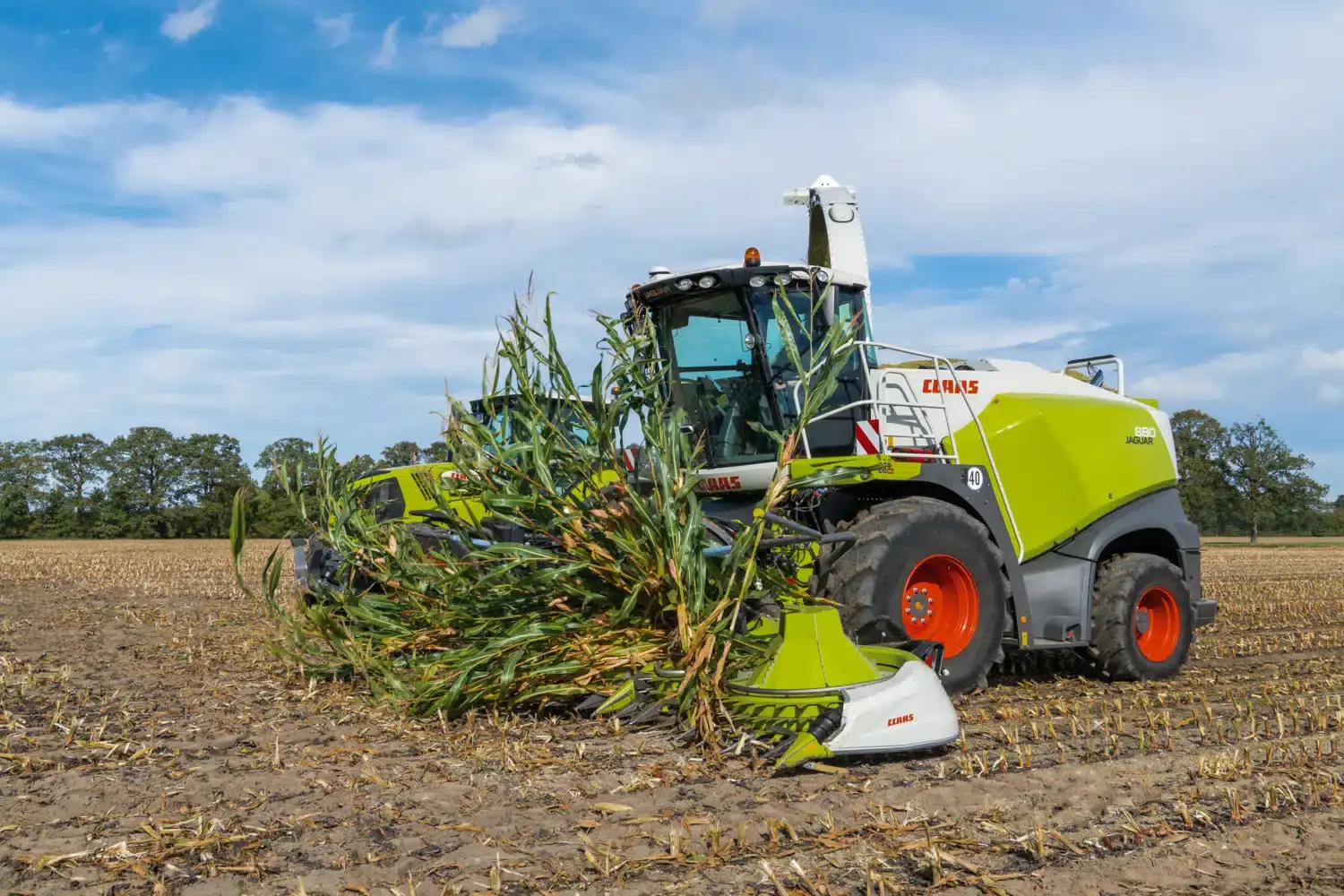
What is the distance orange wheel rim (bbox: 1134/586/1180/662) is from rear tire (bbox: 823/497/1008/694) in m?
1.94

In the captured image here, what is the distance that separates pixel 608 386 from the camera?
16.8 feet

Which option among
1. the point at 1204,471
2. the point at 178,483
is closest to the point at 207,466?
the point at 178,483

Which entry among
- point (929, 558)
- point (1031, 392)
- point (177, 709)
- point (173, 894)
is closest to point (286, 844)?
point (173, 894)

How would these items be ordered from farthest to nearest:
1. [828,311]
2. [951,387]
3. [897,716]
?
[951,387] < [828,311] < [897,716]

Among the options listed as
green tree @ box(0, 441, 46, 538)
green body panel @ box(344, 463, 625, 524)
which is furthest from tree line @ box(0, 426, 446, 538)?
green body panel @ box(344, 463, 625, 524)

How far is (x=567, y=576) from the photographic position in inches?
195

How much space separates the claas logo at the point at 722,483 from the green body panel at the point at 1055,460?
4.34ft

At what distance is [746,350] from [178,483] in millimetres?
52661

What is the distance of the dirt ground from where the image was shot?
292 centimetres

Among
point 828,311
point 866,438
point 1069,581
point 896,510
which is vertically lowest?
point 1069,581

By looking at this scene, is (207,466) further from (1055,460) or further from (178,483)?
(1055,460)

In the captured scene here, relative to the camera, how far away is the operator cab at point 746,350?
5.95 metres

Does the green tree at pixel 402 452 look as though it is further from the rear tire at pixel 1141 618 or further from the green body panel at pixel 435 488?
the rear tire at pixel 1141 618

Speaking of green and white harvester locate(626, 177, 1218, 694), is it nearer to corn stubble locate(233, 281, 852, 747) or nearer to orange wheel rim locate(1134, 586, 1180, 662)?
orange wheel rim locate(1134, 586, 1180, 662)
